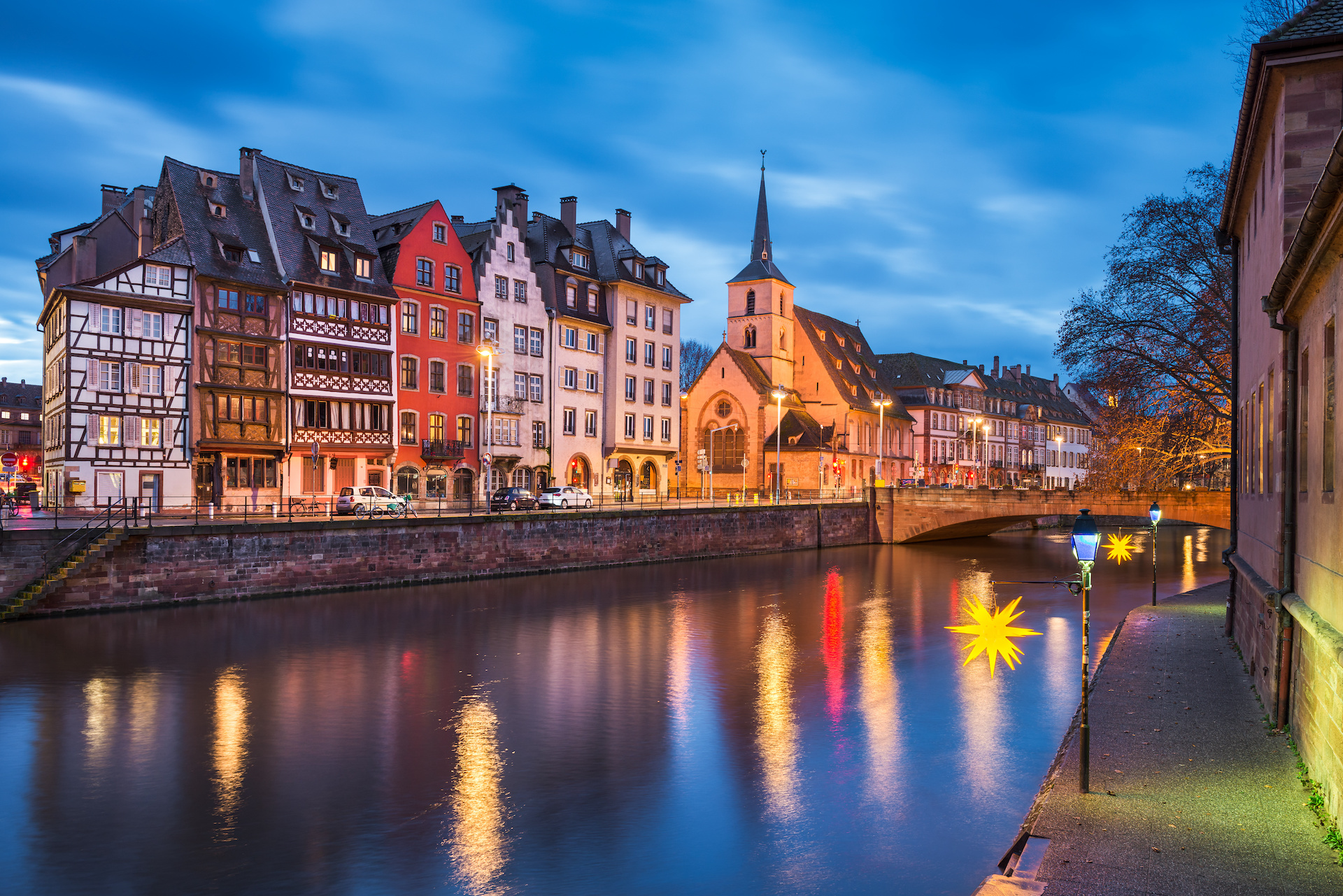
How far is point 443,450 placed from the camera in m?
52.5

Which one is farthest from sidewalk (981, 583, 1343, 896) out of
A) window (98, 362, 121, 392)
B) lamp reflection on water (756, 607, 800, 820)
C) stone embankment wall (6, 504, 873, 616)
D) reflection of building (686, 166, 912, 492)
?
reflection of building (686, 166, 912, 492)

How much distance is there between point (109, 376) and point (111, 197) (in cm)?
1501

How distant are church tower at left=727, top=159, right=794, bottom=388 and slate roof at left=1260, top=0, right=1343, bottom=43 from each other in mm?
73042

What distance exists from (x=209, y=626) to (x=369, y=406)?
22.1 meters

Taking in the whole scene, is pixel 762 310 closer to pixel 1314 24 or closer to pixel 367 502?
pixel 367 502

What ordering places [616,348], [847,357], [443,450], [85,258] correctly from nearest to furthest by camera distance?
1. [85,258]
2. [443,450]
3. [616,348]
4. [847,357]

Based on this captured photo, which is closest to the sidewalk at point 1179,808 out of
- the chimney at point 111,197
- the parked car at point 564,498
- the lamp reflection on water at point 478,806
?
the lamp reflection on water at point 478,806

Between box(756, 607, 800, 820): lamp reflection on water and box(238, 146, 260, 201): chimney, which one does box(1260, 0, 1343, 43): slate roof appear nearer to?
box(756, 607, 800, 820): lamp reflection on water

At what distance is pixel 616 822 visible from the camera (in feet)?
45.6

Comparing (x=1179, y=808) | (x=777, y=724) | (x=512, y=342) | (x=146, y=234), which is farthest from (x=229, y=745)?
(x=512, y=342)

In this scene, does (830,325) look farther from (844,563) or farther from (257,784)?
(257,784)

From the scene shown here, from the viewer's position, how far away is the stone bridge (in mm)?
46062

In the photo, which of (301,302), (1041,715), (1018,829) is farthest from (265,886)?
(301,302)

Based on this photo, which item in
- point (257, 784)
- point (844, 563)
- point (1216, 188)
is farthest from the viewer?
point (844, 563)
